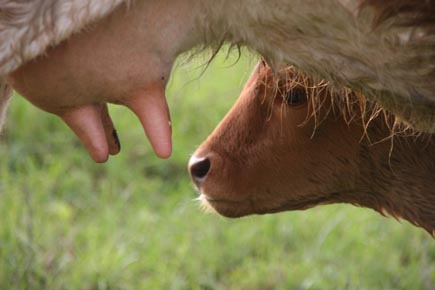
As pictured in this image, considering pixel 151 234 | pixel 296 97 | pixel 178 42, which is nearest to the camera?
pixel 178 42

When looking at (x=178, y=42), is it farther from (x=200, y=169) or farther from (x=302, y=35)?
(x=200, y=169)

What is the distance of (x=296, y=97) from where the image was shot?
151 inches

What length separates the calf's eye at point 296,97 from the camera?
12.5 ft

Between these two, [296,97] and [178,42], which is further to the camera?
[296,97]

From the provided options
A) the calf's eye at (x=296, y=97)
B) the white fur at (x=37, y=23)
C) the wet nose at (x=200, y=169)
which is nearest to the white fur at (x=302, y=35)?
the white fur at (x=37, y=23)

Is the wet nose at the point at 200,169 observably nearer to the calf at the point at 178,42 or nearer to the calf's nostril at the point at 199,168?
the calf's nostril at the point at 199,168

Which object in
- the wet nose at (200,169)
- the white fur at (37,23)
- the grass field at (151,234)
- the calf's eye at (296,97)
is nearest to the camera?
the white fur at (37,23)

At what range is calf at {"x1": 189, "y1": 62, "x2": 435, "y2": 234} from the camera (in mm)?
3881

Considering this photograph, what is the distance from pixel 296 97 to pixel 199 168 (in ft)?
1.27

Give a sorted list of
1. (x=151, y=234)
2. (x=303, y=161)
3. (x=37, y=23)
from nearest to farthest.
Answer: (x=37, y=23) < (x=303, y=161) < (x=151, y=234)

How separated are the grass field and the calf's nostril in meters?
0.64

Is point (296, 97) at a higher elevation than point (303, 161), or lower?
higher

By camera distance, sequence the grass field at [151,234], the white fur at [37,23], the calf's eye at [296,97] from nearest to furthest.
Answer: the white fur at [37,23], the calf's eye at [296,97], the grass field at [151,234]

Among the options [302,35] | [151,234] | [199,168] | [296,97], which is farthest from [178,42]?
[151,234]
